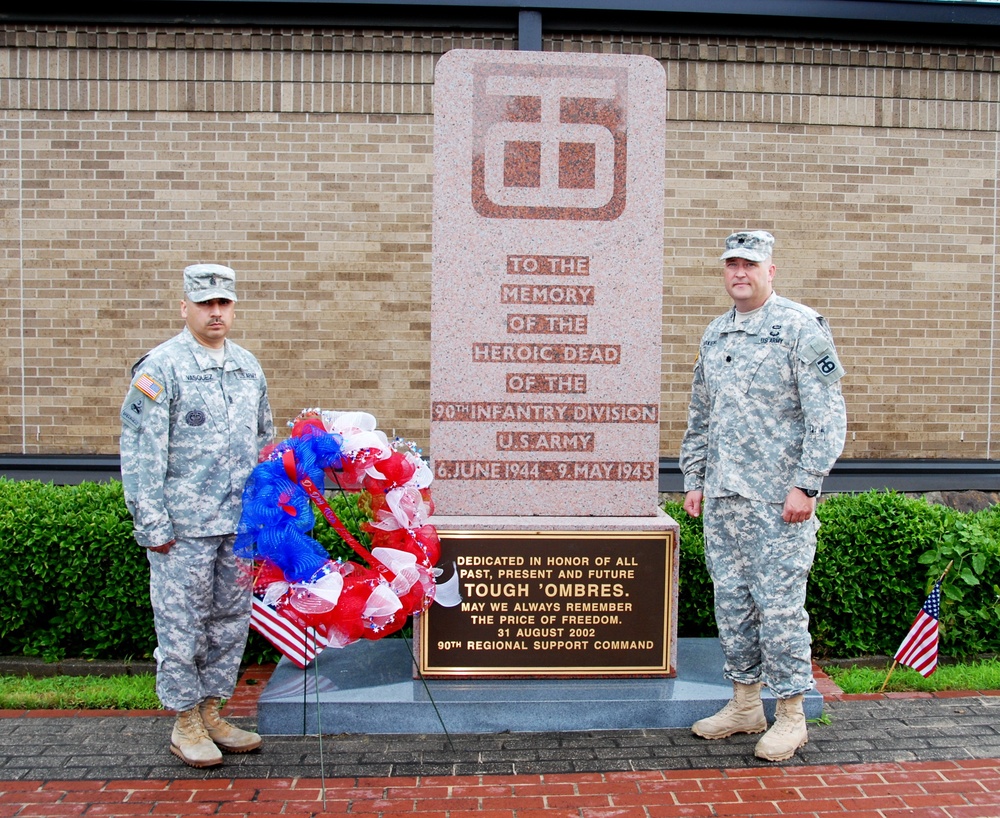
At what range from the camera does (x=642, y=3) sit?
7.48m

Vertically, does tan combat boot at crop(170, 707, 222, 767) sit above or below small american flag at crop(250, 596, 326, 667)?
below

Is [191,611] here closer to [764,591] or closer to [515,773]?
[515,773]

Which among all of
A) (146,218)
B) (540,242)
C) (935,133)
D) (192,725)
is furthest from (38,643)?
(935,133)

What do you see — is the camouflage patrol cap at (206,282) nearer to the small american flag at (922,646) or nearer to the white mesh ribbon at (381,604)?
the white mesh ribbon at (381,604)

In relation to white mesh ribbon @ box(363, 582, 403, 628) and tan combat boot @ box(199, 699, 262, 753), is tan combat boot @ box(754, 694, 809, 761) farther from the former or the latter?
tan combat boot @ box(199, 699, 262, 753)

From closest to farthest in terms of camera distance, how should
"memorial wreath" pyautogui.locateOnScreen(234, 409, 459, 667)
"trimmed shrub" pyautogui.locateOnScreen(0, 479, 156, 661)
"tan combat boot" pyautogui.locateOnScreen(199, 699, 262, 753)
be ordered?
"memorial wreath" pyautogui.locateOnScreen(234, 409, 459, 667)
"tan combat boot" pyautogui.locateOnScreen(199, 699, 262, 753)
"trimmed shrub" pyautogui.locateOnScreen(0, 479, 156, 661)

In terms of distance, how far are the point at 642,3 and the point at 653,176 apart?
3669 millimetres

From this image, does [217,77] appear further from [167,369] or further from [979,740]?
[979,740]

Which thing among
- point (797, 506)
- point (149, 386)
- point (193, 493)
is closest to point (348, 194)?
point (149, 386)

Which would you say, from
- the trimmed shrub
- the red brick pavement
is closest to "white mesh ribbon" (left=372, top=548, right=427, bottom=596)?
the red brick pavement

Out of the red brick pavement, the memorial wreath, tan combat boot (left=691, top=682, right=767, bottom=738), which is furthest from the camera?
tan combat boot (left=691, top=682, right=767, bottom=738)

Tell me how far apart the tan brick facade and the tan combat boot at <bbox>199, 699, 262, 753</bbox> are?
398cm

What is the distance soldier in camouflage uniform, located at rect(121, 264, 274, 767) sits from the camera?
3.67m

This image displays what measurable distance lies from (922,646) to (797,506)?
152 cm
